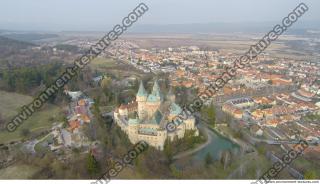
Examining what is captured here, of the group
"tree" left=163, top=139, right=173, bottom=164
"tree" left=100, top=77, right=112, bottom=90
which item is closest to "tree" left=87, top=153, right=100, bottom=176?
"tree" left=163, top=139, right=173, bottom=164

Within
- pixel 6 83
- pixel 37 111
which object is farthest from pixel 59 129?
pixel 6 83

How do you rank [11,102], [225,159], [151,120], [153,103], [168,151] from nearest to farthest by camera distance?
1. [225,159]
2. [168,151]
3. [151,120]
4. [153,103]
5. [11,102]

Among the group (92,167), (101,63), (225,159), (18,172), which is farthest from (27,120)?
(101,63)

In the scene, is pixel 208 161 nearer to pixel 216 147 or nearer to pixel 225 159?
pixel 225 159

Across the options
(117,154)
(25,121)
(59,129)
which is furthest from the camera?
(25,121)

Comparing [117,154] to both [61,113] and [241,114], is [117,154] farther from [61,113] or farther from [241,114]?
[241,114]

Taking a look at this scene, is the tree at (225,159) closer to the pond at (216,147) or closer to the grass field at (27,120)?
the pond at (216,147)
